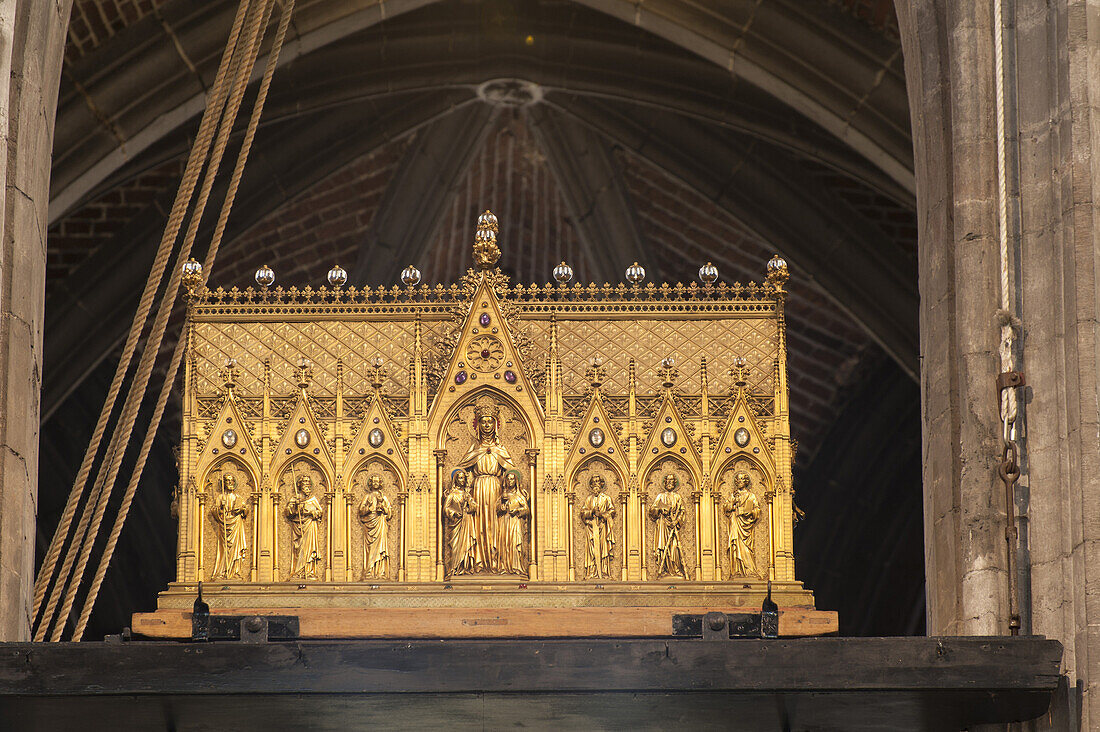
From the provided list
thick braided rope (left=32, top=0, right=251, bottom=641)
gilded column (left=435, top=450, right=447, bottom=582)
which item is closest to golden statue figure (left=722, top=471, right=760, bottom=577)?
gilded column (left=435, top=450, right=447, bottom=582)

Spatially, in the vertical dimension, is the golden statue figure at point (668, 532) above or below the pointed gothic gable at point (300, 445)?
below

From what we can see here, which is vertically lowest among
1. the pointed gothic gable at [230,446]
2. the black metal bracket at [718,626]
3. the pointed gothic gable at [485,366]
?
the black metal bracket at [718,626]

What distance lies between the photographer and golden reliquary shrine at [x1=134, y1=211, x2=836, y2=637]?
805 cm

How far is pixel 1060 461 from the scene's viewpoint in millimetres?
6004

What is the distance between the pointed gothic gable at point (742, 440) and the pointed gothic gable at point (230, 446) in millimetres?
2095

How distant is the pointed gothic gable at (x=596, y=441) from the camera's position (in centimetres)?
827

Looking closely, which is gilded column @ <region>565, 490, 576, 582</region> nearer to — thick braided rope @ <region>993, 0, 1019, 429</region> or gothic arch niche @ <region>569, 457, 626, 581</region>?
gothic arch niche @ <region>569, 457, 626, 581</region>

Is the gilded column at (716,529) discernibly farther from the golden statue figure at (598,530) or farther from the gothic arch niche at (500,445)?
the gothic arch niche at (500,445)

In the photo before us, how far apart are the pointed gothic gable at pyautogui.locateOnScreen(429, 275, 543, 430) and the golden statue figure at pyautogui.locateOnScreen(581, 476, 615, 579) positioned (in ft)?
1.41

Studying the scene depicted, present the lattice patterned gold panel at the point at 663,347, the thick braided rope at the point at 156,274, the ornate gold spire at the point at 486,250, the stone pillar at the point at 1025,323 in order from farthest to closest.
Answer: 1. the ornate gold spire at the point at 486,250
2. the lattice patterned gold panel at the point at 663,347
3. the thick braided rope at the point at 156,274
4. the stone pillar at the point at 1025,323

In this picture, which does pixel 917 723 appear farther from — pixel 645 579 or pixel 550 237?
pixel 550 237

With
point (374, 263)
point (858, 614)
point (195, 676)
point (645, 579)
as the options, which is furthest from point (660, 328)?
point (858, 614)

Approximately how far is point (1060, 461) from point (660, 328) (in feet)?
9.79

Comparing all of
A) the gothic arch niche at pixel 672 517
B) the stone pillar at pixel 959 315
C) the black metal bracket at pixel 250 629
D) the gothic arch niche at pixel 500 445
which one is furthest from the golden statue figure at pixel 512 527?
the black metal bracket at pixel 250 629
